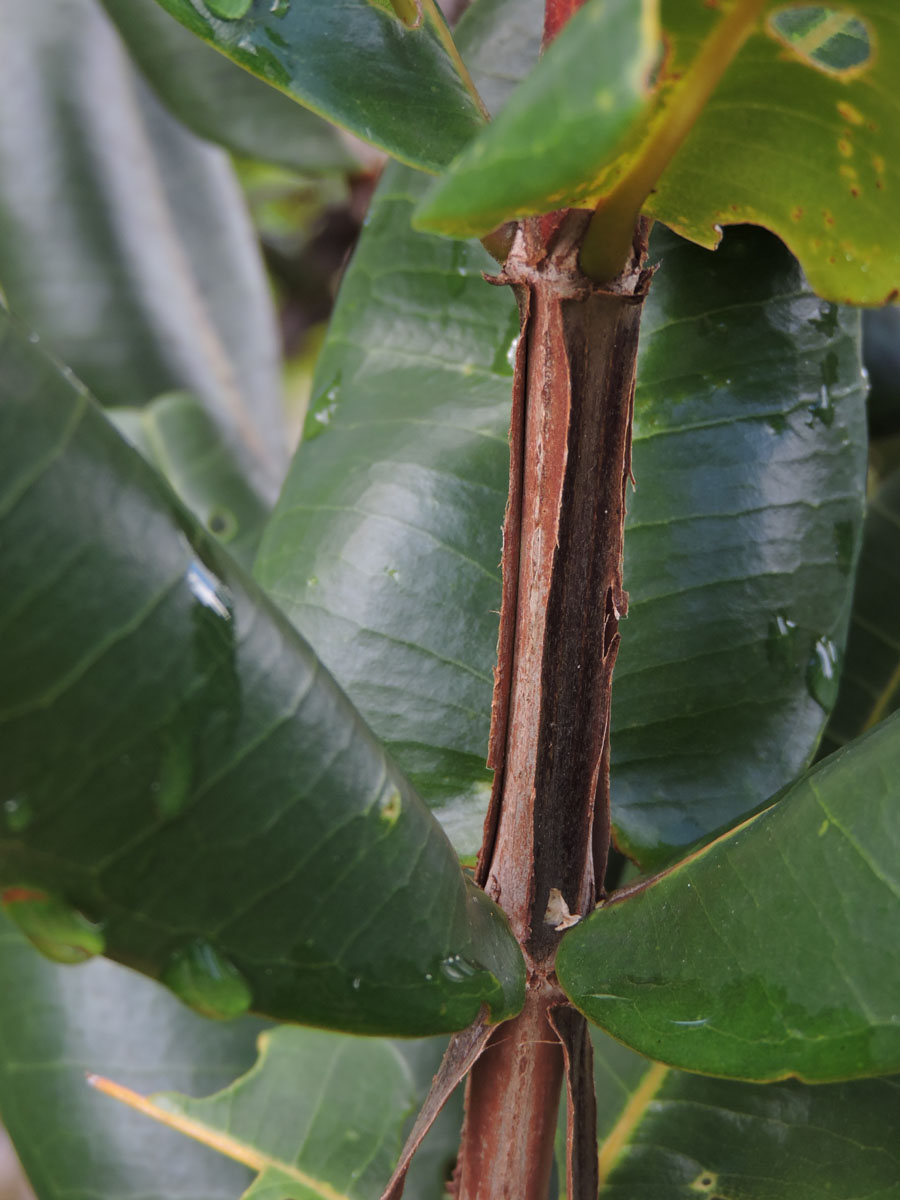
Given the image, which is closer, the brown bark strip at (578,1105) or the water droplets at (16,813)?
the water droplets at (16,813)

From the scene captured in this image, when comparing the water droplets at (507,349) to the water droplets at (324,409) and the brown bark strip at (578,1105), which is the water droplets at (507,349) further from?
the brown bark strip at (578,1105)

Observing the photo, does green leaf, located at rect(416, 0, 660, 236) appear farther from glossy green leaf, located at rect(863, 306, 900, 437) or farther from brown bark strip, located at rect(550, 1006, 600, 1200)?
glossy green leaf, located at rect(863, 306, 900, 437)

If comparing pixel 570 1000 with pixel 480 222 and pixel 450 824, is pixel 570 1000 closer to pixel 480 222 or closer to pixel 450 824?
pixel 450 824

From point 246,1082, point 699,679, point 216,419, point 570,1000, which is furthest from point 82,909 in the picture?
point 216,419

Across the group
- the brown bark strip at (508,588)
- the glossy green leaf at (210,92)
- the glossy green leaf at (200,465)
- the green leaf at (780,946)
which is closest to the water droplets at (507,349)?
the brown bark strip at (508,588)

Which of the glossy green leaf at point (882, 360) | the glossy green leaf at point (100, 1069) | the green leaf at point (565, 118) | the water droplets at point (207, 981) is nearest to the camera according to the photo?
the green leaf at point (565, 118)

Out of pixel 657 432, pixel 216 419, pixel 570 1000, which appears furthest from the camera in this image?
pixel 216 419
